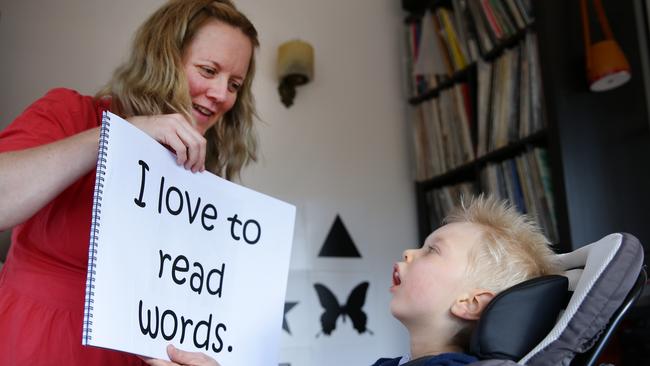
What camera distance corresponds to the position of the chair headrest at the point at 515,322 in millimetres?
882

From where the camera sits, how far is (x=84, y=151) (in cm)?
83

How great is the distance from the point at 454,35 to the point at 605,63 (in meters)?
0.87

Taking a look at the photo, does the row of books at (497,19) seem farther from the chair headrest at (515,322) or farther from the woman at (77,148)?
the chair headrest at (515,322)

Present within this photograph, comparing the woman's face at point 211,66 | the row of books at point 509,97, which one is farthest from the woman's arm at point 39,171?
the row of books at point 509,97

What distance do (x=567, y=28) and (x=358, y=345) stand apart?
1.41m

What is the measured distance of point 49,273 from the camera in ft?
3.12

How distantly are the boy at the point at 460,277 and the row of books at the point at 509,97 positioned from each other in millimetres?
1100

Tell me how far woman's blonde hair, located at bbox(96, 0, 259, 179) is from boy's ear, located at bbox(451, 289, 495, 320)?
56 cm

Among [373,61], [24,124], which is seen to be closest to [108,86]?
[24,124]

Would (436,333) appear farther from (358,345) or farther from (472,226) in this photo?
(358,345)

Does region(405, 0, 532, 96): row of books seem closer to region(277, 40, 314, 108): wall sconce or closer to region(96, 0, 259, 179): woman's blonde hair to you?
region(277, 40, 314, 108): wall sconce

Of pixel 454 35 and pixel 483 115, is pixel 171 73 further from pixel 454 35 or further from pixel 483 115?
pixel 454 35

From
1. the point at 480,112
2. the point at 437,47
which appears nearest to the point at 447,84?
→ the point at 437,47

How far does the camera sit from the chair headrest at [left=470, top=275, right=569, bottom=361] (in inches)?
34.7
